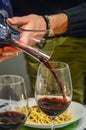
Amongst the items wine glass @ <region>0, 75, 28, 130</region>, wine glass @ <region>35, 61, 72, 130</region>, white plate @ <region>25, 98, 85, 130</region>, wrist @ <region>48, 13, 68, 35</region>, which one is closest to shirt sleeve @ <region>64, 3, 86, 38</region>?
wrist @ <region>48, 13, 68, 35</region>

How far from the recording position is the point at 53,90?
3.25 ft

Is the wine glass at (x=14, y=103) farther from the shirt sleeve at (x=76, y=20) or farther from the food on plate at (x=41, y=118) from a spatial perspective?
the shirt sleeve at (x=76, y=20)

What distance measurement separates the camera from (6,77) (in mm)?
922

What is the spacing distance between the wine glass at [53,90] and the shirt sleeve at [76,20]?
44 centimetres

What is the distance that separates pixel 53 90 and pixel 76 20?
491 millimetres

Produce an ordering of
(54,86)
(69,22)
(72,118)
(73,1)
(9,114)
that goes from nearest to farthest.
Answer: (9,114) < (54,86) < (72,118) < (69,22) < (73,1)

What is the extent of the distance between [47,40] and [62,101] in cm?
17

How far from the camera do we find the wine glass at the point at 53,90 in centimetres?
99

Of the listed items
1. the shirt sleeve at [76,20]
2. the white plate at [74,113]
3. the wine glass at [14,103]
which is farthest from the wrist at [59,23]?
the wine glass at [14,103]

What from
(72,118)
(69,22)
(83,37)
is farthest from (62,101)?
(83,37)

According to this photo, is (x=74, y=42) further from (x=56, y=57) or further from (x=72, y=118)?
(x=72, y=118)

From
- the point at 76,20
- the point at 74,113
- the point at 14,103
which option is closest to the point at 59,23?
the point at 76,20

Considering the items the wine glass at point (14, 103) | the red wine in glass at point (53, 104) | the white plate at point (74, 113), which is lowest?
the white plate at point (74, 113)

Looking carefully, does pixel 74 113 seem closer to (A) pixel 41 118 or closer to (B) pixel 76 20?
(A) pixel 41 118
